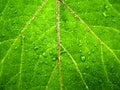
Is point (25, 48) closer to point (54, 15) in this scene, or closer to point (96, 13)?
point (54, 15)

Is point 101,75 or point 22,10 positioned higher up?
point 22,10

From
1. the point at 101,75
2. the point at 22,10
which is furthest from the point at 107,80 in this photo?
the point at 22,10

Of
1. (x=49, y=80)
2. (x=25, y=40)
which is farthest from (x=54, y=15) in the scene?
(x=49, y=80)

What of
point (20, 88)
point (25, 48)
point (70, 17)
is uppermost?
point (70, 17)

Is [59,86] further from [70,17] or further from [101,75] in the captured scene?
[70,17]

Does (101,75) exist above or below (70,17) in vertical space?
below
